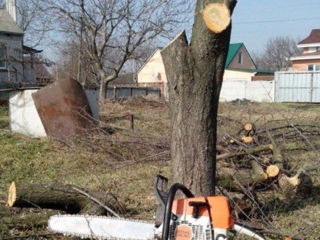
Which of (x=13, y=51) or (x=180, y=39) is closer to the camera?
(x=180, y=39)

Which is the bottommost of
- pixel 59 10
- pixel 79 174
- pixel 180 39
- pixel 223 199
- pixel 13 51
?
pixel 79 174

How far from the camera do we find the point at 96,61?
2200cm

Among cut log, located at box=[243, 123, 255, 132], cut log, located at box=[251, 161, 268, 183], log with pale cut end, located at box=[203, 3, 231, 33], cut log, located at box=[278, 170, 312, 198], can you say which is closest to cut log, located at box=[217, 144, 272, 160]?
cut log, located at box=[251, 161, 268, 183]

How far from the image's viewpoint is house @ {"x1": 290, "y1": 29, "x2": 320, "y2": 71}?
34.4 meters

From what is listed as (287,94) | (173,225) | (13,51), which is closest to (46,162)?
(173,225)

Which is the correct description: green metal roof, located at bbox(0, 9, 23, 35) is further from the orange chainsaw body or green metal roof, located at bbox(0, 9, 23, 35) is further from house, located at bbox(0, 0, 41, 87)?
the orange chainsaw body

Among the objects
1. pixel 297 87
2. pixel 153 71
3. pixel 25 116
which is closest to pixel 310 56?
pixel 297 87

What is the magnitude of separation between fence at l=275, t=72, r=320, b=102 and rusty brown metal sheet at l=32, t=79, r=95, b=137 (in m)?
21.0

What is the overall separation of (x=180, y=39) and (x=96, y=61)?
1935cm

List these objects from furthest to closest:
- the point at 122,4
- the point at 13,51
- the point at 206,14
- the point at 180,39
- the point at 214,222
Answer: the point at 13,51, the point at 122,4, the point at 180,39, the point at 206,14, the point at 214,222

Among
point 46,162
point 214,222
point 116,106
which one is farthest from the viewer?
point 116,106

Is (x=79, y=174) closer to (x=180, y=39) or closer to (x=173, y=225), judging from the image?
A: (x=180, y=39)

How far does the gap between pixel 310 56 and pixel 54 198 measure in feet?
111

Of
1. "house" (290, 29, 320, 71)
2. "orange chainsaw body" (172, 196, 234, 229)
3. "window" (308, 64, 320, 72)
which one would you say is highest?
"house" (290, 29, 320, 71)
